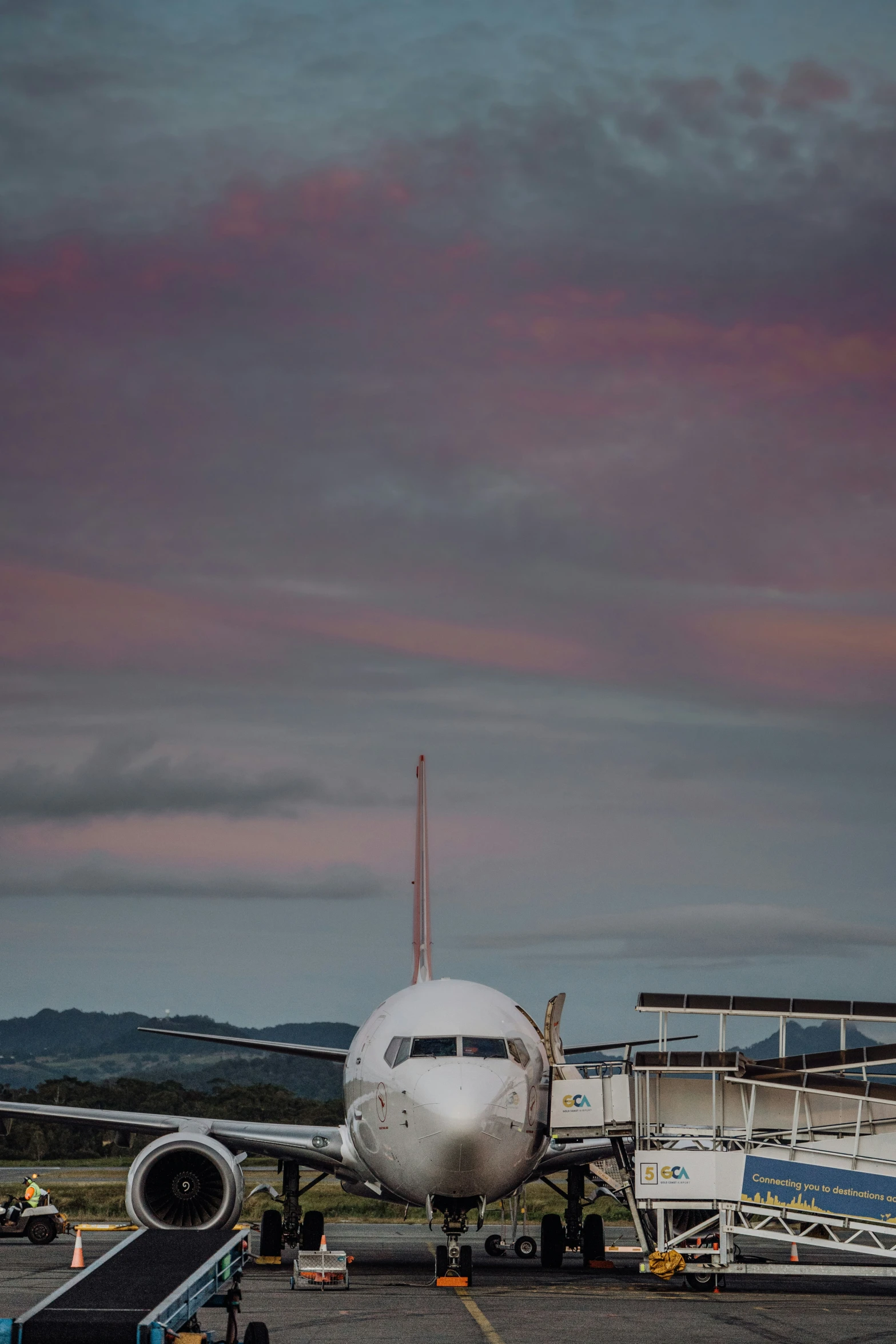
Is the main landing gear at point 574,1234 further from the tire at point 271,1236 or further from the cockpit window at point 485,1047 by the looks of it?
the cockpit window at point 485,1047

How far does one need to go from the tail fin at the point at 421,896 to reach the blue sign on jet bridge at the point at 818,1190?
1250 centimetres

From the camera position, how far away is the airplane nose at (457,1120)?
879 inches

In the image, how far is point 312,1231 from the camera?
29031mm

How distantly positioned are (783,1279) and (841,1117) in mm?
4539

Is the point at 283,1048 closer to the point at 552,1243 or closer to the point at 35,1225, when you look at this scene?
the point at 552,1243

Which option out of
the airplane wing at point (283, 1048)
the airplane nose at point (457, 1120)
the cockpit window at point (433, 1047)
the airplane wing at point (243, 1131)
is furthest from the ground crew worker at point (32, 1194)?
the airplane nose at point (457, 1120)

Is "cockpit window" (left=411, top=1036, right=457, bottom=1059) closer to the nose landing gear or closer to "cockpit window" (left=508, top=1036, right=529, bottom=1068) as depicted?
"cockpit window" (left=508, top=1036, right=529, bottom=1068)

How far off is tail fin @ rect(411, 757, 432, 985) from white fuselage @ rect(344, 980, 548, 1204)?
30.2ft

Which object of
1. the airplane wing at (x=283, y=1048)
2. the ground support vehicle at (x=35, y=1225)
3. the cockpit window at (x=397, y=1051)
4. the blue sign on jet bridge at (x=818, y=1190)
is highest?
the airplane wing at (x=283, y=1048)

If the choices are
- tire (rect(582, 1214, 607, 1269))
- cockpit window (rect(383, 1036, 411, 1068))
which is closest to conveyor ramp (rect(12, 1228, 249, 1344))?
cockpit window (rect(383, 1036, 411, 1068))

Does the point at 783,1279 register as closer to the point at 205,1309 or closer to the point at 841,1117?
the point at 841,1117

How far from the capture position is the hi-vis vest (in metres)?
34.1

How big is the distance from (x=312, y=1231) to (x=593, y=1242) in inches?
208

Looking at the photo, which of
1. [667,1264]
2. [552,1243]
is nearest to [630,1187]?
[667,1264]
